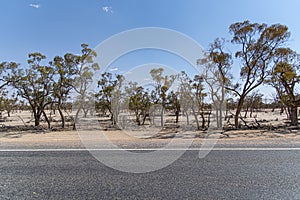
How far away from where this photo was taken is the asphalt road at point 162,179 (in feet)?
10.2

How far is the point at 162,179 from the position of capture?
3697 mm

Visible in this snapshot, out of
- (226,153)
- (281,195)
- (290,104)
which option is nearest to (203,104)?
(290,104)

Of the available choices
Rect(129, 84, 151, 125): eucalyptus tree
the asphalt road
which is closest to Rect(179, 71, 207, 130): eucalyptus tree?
Rect(129, 84, 151, 125): eucalyptus tree

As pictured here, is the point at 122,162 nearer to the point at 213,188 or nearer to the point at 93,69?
the point at 213,188

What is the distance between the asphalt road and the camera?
3096 millimetres

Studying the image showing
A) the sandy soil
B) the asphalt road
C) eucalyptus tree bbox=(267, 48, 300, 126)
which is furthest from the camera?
eucalyptus tree bbox=(267, 48, 300, 126)

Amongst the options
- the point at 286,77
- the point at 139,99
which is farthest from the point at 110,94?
the point at 286,77

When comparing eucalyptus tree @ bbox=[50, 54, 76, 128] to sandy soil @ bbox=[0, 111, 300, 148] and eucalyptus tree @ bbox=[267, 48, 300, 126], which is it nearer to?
sandy soil @ bbox=[0, 111, 300, 148]

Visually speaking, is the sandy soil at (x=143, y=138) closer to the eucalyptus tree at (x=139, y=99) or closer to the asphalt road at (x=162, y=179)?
the asphalt road at (x=162, y=179)

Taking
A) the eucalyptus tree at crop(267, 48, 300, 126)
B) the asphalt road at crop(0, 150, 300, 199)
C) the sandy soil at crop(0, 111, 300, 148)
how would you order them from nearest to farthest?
the asphalt road at crop(0, 150, 300, 199) < the sandy soil at crop(0, 111, 300, 148) < the eucalyptus tree at crop(267, 48, 300, 126)

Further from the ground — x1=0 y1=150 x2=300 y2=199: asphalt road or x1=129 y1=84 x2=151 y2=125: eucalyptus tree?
x1=129 y1=84 x2=151 y2=125: eucalyptus tree

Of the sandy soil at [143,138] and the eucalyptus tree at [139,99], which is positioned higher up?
the eucalyptus tree at [139,99]

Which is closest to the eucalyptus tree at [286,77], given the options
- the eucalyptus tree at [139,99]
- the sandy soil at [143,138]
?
the sandy soil at [143,138]

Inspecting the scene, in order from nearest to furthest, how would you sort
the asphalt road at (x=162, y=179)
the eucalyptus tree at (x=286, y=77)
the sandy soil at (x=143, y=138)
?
the asphalt road at (x=162, y=179) < the sandy soil at (x=143, y=138) < the eucalyptus tree at (x=286, y=77)
